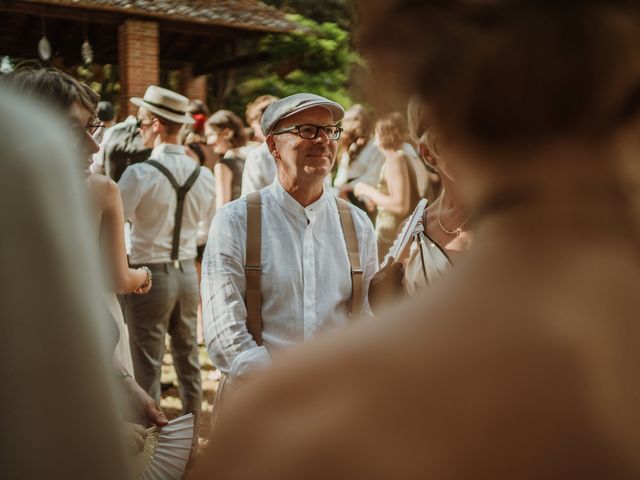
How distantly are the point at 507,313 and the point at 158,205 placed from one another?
4.59 meters

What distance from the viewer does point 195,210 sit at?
5293 mm

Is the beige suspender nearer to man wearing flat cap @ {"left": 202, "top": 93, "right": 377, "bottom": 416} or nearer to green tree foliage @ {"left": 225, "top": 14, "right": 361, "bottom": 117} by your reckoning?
man wearing flat cap @ {"left": 202, "top": 93, "right": 377, "bottom": 416}

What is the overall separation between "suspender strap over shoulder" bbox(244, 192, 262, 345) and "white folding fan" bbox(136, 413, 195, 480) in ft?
3.08

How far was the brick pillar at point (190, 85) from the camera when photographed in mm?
16938

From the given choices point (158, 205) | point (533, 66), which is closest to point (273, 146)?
point (158, 205)

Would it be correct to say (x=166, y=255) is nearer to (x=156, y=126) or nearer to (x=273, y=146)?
(x=156, y=126)

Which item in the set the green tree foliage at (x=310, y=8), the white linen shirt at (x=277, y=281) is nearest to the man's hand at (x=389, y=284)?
the white linen shirt at (x=277, y=281)

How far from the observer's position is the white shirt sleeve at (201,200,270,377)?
2.92 m

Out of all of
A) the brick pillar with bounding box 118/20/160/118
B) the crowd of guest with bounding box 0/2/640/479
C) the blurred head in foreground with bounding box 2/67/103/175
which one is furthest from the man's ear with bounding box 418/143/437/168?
the brick pillar with bounding box 118/20/160/118

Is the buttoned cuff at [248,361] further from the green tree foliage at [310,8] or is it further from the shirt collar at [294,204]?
the green tree foliage at [310,8]

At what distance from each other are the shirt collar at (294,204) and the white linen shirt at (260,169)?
344cm

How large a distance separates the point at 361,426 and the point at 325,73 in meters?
22.5

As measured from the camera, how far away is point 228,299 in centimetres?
301

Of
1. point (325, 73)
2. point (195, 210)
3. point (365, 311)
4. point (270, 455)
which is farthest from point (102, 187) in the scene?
point (325, 73)
